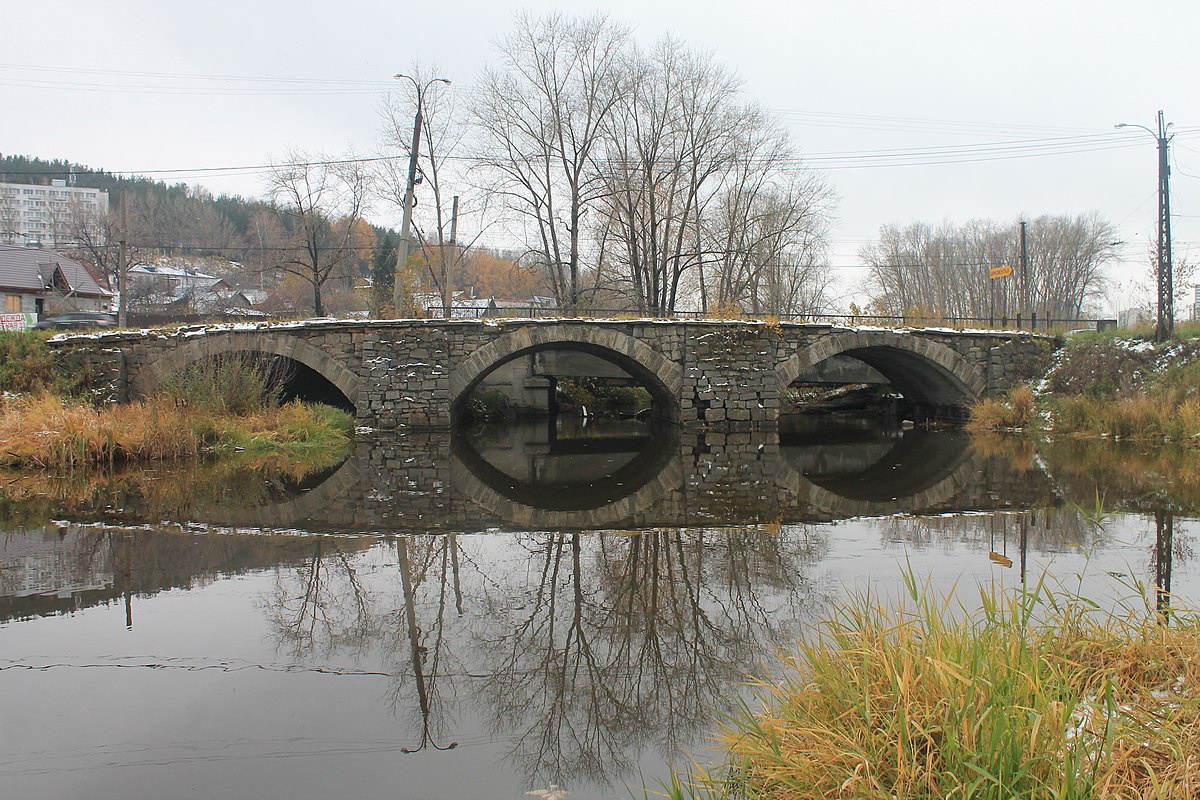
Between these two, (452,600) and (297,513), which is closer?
(452,600)

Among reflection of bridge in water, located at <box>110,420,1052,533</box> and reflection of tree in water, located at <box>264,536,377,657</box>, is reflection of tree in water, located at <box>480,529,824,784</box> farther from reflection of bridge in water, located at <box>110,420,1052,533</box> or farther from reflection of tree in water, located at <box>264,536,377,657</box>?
reflection of bridge in water, located at <box>110,420,1052,533</box>

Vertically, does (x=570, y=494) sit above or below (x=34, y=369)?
below

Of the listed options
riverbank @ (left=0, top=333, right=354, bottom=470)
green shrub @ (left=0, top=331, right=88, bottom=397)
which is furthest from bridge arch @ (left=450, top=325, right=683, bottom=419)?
green shrub @ (left=0, top=331, right=88, bottom=397)

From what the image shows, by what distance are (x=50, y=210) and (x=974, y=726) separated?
84743 millimetres

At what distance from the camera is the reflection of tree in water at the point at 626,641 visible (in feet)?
13.2

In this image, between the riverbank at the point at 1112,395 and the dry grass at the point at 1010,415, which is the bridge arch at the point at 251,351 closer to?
the dry grass at the point at 1010,415

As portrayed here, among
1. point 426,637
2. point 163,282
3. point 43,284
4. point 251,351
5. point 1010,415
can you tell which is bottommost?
point 426,637

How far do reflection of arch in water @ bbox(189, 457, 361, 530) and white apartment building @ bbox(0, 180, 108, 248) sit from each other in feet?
156

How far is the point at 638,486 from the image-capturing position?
12.5 metres

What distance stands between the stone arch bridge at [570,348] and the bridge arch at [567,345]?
29mm

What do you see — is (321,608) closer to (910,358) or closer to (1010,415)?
(1010,415)

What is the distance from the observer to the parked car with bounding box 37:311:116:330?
29.5 metres

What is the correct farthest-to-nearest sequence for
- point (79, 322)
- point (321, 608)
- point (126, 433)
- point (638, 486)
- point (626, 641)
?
point (79, 322), point (126, 433), point (638, 486), point (321, 608), point (626, 641)

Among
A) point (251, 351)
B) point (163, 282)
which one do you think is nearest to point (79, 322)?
point (251, 351)
